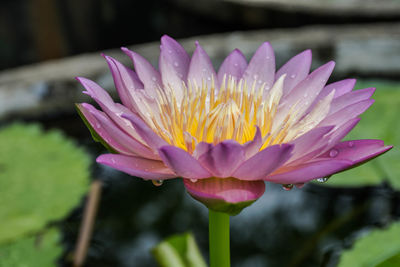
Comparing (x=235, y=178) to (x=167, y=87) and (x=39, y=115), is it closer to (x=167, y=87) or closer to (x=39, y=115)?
(x=167, y=87)

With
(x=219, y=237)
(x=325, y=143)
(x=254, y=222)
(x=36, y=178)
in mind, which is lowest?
→ (x=254, y=222)

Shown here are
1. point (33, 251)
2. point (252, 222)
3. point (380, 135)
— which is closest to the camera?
point (33, 251)

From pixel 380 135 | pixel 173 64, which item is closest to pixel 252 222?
pixel 380 135

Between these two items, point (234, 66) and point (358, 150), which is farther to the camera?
point (234, 66)

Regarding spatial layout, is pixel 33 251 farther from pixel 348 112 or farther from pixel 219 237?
pixel 348 112

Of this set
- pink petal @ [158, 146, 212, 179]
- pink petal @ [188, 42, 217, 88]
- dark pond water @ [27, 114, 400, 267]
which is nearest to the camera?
pink petal @ [158, 146, 212, 179]

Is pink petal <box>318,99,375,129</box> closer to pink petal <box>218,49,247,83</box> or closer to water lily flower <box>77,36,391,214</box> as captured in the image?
water lily flower <box>77,36,391,214</box>

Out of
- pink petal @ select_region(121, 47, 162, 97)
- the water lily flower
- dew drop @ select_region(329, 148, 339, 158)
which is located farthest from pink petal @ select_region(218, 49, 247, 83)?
dew drop @ select_region(329, 148, 339, 158)

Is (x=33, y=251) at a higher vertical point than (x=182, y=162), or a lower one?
lower

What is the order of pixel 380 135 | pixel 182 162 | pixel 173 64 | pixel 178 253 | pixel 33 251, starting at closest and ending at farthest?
1. pixel 182 162
2. pixel 173 64
3. pixel 178 253
4. pixel 33 251
5. pixel 380 135
